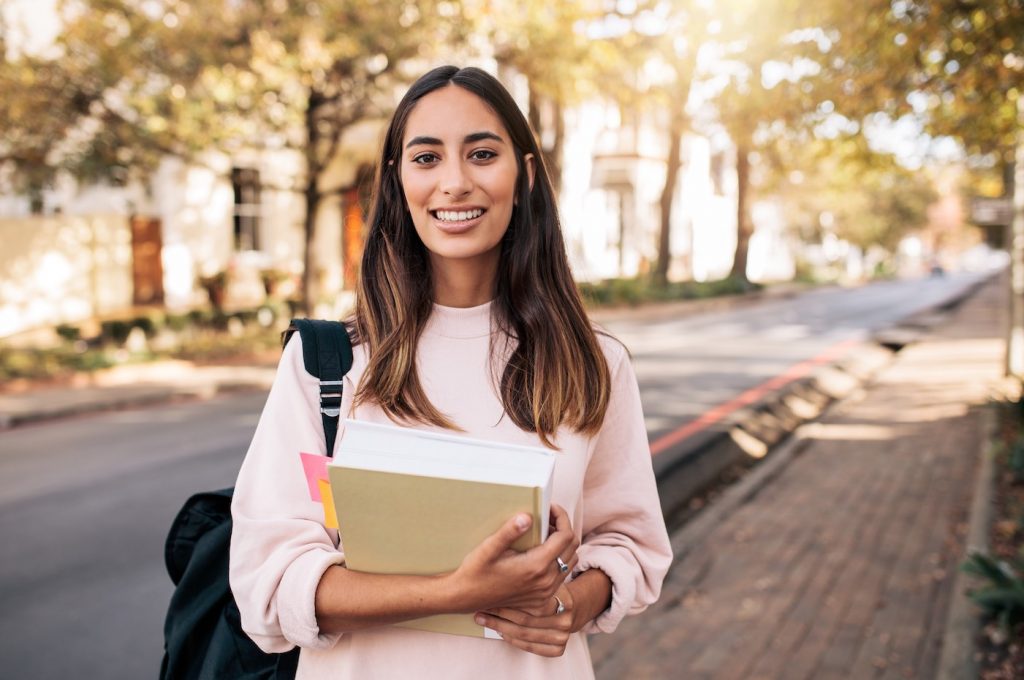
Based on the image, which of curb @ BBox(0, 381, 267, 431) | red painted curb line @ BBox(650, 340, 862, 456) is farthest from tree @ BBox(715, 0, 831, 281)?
curb @ BBox(0, 381, 267, 431)

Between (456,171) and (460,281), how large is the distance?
0.77 ft

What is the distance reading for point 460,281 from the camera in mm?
1906

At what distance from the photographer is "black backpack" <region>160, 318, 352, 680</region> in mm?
1699

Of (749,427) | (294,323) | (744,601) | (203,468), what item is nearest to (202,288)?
(203,468)

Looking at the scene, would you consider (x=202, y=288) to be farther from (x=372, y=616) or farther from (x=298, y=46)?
(x=372, y=616)

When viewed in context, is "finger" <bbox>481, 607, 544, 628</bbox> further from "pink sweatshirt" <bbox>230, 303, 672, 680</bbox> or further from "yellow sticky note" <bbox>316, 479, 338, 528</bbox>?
"yellow sticky note" <bbox>316, 479, 338, 528</bbox>

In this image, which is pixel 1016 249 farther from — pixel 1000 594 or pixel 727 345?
pixel 1000 594

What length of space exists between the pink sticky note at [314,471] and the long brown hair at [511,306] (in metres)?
0.14

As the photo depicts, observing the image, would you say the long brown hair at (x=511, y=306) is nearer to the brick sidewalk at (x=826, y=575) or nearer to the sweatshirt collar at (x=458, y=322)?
the sweatshirt collar at (x=458, y=322)

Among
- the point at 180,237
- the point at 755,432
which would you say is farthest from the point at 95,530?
the point at 180,237

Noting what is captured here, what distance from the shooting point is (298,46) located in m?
13.2

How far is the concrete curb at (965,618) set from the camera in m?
3.93

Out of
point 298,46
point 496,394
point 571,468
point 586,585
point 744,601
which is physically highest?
point 298,46

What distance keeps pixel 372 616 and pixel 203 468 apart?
693 cm
